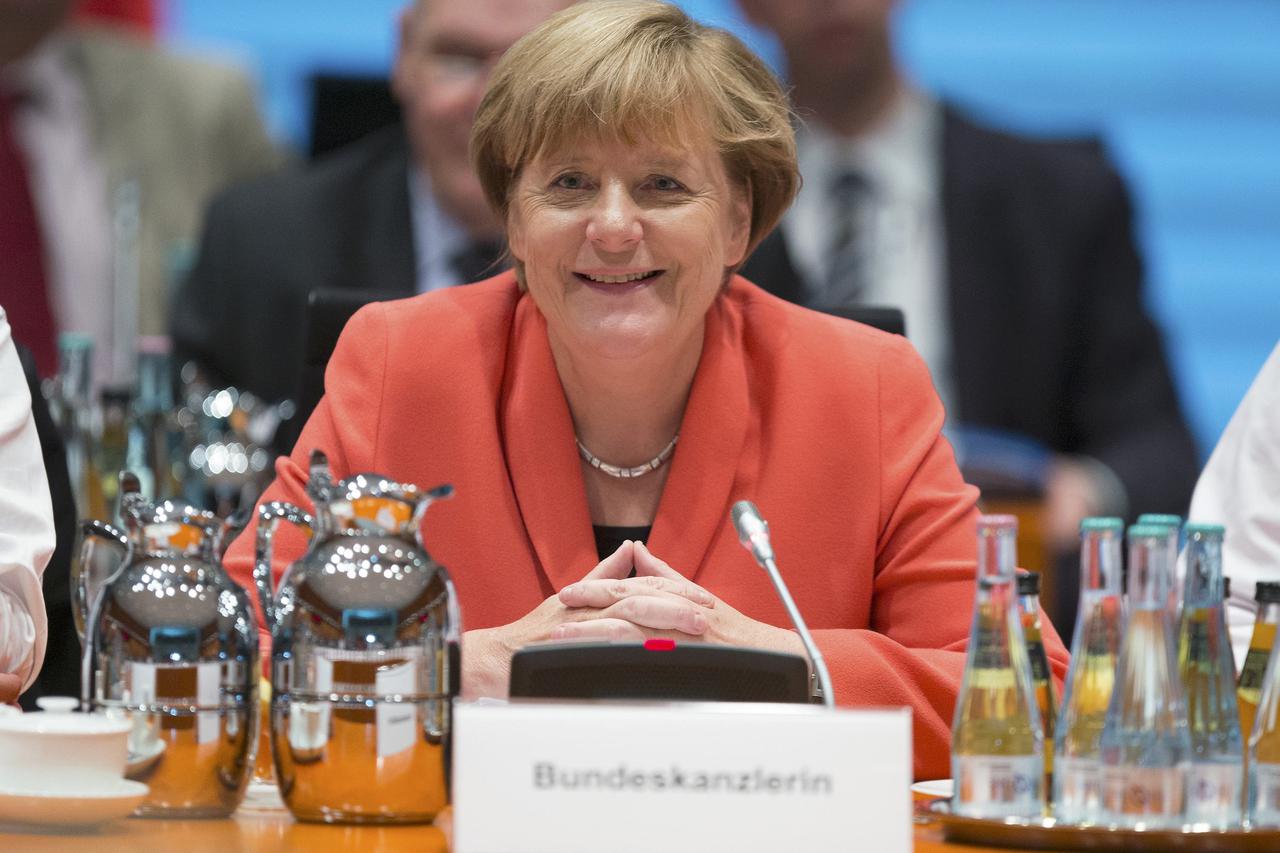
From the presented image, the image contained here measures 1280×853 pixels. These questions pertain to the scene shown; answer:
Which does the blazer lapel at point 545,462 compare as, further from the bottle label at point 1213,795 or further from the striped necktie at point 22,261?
the striped necktie at point 22,261

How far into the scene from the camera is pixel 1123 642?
134cm

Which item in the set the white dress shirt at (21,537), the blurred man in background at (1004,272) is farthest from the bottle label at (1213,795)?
the blurred man in background at (1004,272)

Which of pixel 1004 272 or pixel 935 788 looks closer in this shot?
pixel 935 788

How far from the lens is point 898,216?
179 inches

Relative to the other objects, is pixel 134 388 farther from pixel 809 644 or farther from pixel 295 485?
pixel 809 644

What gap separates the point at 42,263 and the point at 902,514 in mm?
3206

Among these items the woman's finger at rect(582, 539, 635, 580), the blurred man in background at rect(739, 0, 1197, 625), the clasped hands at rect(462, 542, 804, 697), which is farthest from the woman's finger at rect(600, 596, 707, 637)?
the blurred man in background at rect(739, 0, 1197, 625)

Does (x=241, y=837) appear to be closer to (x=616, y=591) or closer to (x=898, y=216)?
(x=616, y=591)

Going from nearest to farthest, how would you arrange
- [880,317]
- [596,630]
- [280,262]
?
1. [596,630]
2. [880,317]
3. [280,262]

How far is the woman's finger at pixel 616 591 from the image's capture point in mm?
1800

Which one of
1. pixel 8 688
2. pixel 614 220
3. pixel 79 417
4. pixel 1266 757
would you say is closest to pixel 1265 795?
pixel 1266 757

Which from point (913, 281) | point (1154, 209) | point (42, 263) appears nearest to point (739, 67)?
point (913, 281)

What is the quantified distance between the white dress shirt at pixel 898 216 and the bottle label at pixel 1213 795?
3.10m

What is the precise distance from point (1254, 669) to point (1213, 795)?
0.17 m
